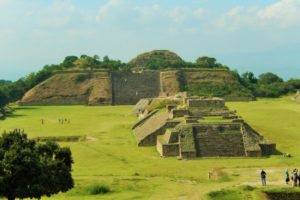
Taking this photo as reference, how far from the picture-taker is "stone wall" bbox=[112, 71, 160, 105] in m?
87.6

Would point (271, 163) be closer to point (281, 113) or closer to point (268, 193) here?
point (268, 193)

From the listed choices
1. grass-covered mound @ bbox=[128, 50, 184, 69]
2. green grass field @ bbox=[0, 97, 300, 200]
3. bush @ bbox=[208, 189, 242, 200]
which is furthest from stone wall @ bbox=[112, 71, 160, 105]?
bush @ bbox=[208, 189, 242, 200]

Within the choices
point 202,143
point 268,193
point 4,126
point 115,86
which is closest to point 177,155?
point 202,143

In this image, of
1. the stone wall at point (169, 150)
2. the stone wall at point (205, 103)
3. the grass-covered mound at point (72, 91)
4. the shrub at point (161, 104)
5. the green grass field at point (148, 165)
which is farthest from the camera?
the grass-covered mound at point (72, 91)

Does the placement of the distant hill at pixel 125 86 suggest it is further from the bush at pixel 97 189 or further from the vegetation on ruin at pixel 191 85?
the bush at pixel 97 189

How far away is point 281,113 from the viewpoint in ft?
199

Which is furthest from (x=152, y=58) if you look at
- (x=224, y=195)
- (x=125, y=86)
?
(x=224, y=195)

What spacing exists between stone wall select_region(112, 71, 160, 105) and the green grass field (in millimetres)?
30196

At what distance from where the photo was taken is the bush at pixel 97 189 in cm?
2547

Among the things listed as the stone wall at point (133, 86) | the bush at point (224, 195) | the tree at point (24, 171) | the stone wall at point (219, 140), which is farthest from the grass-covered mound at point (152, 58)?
the tree at point (24, 171)

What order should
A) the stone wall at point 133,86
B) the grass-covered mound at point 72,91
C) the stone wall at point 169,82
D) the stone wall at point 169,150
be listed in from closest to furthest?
the stone wall at point 169,150, the grass-covered mound at point 72,91, the stone wall at point 133,86, the stone wall at point 169,82

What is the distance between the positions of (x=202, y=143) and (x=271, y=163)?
5871mm

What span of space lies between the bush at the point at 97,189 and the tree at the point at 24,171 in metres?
5.59

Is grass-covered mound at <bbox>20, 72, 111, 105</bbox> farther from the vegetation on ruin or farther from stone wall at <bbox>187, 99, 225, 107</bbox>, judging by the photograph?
stone wall at <bbox>187, 99, 225, 107</bbox>
